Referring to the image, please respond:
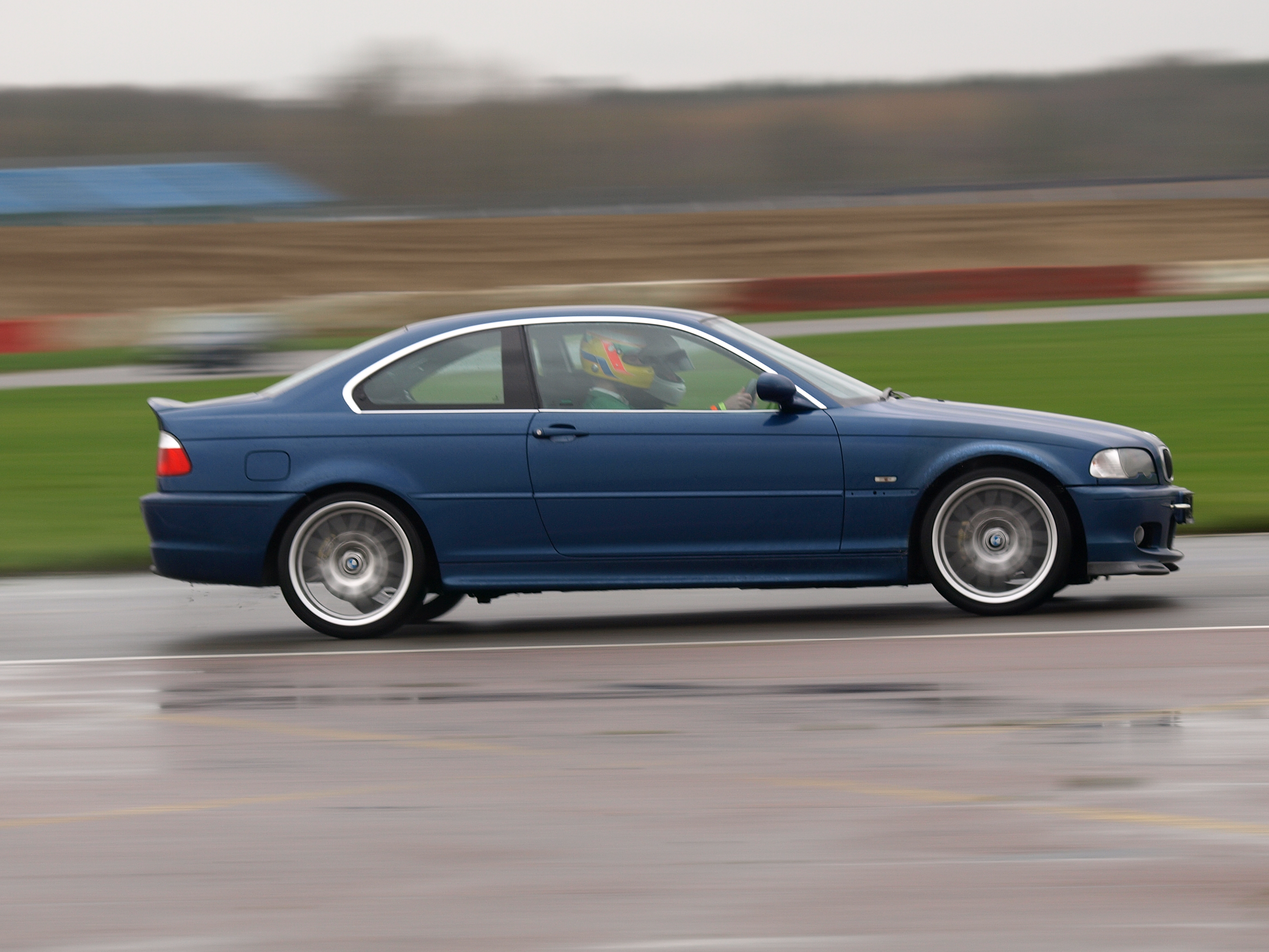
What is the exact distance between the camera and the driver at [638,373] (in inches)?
309

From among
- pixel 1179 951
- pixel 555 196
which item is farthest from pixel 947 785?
pixel 555 196

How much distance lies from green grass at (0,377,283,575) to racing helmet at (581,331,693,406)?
12.7 ft

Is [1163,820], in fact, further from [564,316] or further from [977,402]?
[977,402]

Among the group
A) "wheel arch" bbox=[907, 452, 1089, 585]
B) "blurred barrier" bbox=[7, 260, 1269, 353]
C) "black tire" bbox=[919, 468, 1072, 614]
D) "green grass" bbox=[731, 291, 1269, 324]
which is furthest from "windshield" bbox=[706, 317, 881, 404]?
"blurred barrier" bbox=[7, 260, 1269, 353]

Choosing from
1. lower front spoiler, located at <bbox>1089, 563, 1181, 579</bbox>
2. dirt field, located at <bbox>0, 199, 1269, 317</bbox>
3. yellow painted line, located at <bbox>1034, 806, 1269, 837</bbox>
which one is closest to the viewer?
yellow painted line, located at <bbox>1034, 806, 1269, 837</bbox>

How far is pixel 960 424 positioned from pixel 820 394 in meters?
0.62

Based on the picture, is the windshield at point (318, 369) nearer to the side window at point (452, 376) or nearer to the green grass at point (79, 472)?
the side window at point (452, 376)

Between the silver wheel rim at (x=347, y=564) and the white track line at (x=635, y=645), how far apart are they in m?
0.28

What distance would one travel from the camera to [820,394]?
25.8ft

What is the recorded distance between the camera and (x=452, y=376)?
7.98 meters

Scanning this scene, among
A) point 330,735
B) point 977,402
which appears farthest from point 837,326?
point 330,735

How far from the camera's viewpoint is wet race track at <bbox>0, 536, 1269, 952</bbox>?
4.02 m

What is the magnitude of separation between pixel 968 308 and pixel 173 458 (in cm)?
2064

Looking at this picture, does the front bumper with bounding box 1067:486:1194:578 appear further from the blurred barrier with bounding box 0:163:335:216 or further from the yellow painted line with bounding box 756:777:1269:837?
the blurred barrier with bounding box 0:163:335:216
